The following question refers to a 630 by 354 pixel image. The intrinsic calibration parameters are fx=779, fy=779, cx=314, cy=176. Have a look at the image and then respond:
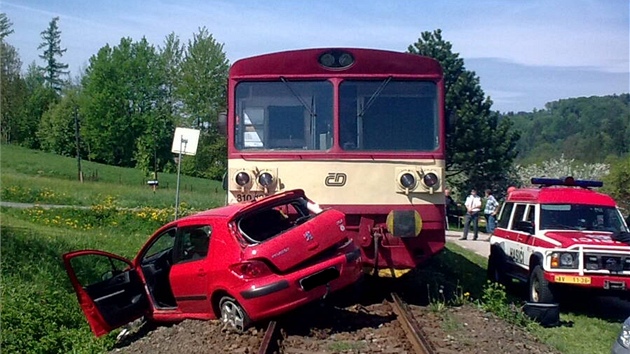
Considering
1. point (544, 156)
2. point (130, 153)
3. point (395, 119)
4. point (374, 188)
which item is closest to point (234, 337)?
point (374, 188)

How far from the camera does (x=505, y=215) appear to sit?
1468 centimetres

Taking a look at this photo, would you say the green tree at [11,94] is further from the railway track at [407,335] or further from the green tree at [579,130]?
the railway track at [407,335]

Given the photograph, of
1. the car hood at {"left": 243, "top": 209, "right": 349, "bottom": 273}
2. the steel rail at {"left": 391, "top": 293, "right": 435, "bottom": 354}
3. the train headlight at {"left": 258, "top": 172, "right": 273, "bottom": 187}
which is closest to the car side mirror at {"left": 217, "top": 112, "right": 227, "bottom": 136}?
the train headlight at {"left": 258, "top": 172, "right": 273, "bottom": 187}

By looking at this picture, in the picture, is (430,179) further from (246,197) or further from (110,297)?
(110,297)

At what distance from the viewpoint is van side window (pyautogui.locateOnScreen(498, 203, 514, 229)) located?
47.2ft

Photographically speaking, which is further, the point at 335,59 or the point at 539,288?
the point at 539,288

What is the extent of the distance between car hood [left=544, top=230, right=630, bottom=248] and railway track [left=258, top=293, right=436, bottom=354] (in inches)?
128

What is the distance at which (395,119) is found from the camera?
10.8m

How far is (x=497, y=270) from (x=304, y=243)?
264 inches

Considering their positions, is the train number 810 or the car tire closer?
the train number 810

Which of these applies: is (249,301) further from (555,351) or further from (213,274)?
(555,351)

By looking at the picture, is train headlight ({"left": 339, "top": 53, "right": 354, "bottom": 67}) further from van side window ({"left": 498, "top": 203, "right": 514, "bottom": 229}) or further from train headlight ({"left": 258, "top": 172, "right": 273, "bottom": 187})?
van side window ({"left": 498, "top": 203, "right": 514, "bottom": 229})

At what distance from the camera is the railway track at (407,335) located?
7569mm

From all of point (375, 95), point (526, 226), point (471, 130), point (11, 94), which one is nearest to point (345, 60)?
point (375, 95)
